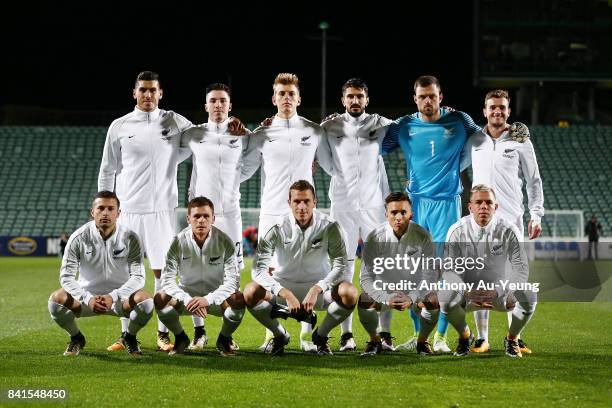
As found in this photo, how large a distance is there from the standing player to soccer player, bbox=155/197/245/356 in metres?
0.80

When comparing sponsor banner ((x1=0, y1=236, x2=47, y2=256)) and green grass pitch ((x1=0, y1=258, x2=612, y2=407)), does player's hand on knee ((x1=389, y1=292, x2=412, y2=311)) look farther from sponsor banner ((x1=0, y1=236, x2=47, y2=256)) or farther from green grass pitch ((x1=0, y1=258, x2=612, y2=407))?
sponsor banner ((x1=0, y1=236, x2=47, y2=256))

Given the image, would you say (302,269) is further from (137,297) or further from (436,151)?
(436,151)

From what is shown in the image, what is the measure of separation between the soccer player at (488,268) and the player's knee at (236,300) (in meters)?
1.43

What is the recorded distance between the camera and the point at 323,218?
616cm

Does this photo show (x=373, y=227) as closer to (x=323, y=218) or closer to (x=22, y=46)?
(x=323, y=218)

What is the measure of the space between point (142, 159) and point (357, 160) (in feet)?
5.80

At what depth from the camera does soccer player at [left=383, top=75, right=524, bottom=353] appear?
656cm

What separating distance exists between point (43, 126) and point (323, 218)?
90.9ft

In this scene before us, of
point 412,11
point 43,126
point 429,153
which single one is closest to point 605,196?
point 412,11

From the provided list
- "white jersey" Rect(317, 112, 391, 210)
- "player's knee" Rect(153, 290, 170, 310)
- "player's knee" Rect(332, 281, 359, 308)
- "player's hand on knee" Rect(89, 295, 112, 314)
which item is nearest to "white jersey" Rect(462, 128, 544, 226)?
"white jersey" Rect(317, 112, 391, 210)

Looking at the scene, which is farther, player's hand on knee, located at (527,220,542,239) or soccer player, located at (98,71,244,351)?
soccer player, located at (98,71,244,351)

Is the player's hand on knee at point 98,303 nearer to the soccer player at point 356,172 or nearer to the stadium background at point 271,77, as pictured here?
the soccer player at point 356,172

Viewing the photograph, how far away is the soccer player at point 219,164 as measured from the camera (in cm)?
677

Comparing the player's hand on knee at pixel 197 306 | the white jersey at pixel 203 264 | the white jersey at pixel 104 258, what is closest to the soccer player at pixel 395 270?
the white jersey at pixel 203 264
